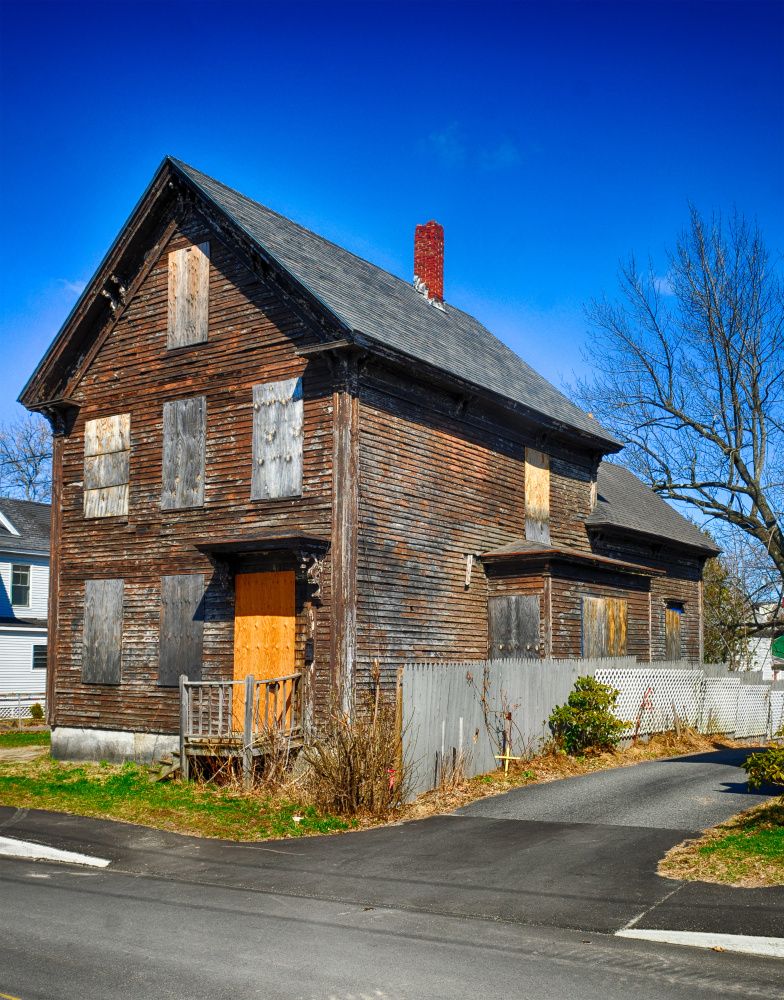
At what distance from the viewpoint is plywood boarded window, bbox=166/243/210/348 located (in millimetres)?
18156

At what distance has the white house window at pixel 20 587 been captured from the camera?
37688 millimetres

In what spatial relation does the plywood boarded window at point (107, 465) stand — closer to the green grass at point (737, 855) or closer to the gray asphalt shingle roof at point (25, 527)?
the green grass at point (737, 855)

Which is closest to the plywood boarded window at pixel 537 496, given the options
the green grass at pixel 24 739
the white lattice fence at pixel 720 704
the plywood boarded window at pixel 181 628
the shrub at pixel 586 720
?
the shrub at pixel 586 720

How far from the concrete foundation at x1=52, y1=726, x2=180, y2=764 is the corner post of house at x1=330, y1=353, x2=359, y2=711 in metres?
3.89

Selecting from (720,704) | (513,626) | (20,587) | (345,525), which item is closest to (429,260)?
(513,626)

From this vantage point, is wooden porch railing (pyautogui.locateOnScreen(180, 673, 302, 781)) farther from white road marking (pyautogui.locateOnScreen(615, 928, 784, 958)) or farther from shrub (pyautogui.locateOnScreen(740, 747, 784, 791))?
white road marking (pyautogui.locateOnScreen(615, 928, 784, 958))

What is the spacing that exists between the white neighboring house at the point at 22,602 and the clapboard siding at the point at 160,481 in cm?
1848

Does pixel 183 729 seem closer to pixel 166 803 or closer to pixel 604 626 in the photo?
pixel 166 803

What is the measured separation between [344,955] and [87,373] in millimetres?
15450

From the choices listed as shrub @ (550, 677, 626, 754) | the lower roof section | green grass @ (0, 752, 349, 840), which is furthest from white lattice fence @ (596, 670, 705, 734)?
green grass @ (0, 752, 349, 840)

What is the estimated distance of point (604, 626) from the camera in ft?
67.5

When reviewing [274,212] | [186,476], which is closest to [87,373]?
[186,476]

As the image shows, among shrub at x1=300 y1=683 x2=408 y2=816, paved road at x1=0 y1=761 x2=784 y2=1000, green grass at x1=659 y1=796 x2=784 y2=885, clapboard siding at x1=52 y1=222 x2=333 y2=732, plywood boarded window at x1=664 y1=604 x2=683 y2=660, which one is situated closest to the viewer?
paved road at x1=0 y1=761 x2=784 y2=1000

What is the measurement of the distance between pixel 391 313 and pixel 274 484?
14.8 ft
